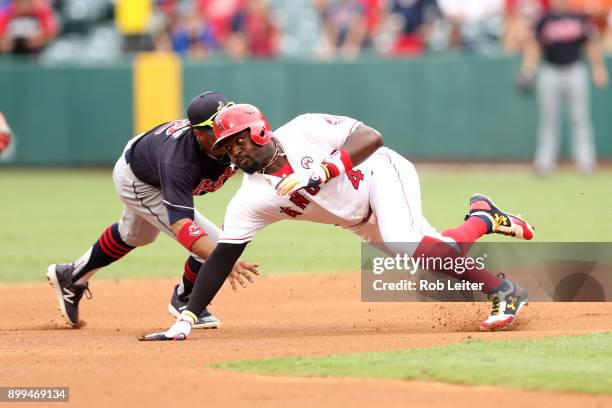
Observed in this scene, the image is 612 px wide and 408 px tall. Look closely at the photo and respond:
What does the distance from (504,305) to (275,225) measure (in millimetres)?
7798

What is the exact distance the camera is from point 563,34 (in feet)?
59.9

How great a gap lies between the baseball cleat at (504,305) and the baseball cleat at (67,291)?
9.76 ft

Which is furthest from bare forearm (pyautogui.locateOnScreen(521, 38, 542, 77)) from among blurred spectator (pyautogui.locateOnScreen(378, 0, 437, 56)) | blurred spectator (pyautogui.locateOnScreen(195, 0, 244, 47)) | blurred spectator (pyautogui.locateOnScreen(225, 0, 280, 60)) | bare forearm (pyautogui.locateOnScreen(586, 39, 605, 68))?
blurred spectator (pyautogui.locateOnScreen(195, 0, 244, 47))

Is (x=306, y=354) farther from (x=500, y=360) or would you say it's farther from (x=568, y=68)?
(x=568, y=68)

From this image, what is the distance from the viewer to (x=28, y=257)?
12.1 meters

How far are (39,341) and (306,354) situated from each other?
1.90 m

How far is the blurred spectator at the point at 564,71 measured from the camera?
1833cm

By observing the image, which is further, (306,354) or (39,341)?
(39,341)

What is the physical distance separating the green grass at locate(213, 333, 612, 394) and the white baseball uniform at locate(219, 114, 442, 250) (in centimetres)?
89

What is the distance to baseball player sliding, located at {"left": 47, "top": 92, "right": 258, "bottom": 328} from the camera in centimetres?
741

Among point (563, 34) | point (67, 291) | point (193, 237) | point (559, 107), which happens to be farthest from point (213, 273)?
point (559, 107)

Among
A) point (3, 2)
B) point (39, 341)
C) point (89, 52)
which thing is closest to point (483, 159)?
point (89, 52)

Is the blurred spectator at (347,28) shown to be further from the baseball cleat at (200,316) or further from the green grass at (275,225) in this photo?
the baseball cleat at (200,316)

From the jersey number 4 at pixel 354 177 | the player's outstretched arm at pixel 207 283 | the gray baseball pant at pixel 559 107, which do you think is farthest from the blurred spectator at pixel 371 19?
the player's outstretched arm at pixel 207 283
